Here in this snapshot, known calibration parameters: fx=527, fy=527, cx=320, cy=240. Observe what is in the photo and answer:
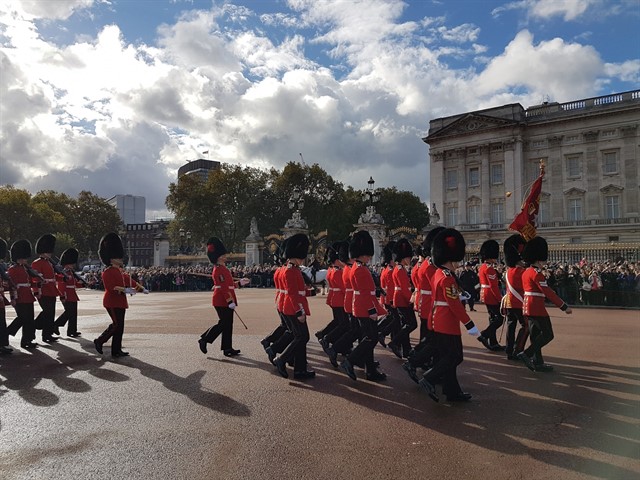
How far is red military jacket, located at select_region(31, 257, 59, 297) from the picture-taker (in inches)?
404

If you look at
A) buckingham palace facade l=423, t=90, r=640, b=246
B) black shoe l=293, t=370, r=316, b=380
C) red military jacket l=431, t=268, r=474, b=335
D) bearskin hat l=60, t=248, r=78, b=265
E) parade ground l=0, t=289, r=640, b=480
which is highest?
buckingham palace facade l=423, t=90, r=640, b=246

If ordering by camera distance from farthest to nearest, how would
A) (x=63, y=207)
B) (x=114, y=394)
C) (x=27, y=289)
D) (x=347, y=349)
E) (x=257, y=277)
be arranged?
(x=63, y=207) < (x=257, y=277) < (x=27, y=289) < (x=347, y=349) < (x=114, y=394)

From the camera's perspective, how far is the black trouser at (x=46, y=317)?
10.3 m

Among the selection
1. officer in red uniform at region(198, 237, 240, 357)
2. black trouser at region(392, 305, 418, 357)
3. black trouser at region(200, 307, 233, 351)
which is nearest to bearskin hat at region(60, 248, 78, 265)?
officer in red uniform at region(198, 237, 240, 357)

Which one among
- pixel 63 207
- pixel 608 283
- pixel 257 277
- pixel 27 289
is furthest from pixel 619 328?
pixel 63 207

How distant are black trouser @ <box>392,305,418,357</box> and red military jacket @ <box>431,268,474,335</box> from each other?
223cm

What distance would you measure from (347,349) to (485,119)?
45.3 m

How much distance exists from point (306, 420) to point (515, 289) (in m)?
4.57

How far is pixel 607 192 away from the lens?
4434 centimetres

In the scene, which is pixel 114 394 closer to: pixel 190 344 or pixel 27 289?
pixel 190 344

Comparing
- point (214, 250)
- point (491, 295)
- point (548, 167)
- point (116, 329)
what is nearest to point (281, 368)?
Answer: point (214, 250)

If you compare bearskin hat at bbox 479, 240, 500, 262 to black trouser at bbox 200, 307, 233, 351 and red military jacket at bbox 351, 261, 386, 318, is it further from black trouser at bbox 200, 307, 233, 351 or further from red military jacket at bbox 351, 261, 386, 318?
black trouser at bbox 200, 307, 233, 351

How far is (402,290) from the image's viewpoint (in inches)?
336

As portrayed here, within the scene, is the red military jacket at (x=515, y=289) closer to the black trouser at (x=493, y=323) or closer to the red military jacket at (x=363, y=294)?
the black trouser at (x=493, y=323)
